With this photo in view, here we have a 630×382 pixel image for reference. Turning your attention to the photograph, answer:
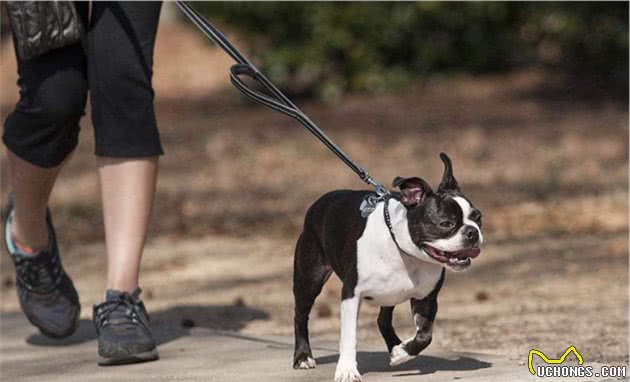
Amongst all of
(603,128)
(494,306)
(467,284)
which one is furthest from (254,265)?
(603,128)

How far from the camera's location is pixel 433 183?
10258 millimetres

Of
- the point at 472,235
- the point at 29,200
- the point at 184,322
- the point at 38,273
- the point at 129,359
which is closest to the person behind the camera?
the point at 472,235

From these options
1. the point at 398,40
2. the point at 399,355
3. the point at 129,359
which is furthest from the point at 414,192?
the point at 398,40

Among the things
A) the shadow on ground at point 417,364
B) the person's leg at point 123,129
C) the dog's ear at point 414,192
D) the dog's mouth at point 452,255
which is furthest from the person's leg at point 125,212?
the dog's mouth at point 452,255

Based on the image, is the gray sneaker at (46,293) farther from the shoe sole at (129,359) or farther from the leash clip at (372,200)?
the leash clip at (372,200)

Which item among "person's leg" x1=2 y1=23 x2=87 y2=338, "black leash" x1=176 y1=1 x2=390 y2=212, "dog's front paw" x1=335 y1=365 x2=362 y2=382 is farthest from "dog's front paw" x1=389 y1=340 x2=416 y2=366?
"person's leg" x1=2 y1=23 x2=87 y2=338

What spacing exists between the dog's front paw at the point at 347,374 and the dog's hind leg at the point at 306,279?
0.36m

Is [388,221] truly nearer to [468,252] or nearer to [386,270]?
[386,270]

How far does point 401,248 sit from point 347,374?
1.33 ft

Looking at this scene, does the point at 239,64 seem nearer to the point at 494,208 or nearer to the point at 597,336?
the point at 597,336

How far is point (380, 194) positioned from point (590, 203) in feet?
16.0

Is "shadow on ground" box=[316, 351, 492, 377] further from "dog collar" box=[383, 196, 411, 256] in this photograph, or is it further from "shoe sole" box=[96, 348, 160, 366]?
"shoe sole" box=[96, 348, 160, 366]

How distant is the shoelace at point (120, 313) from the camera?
5.10 metres

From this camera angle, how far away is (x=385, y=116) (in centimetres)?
1447
